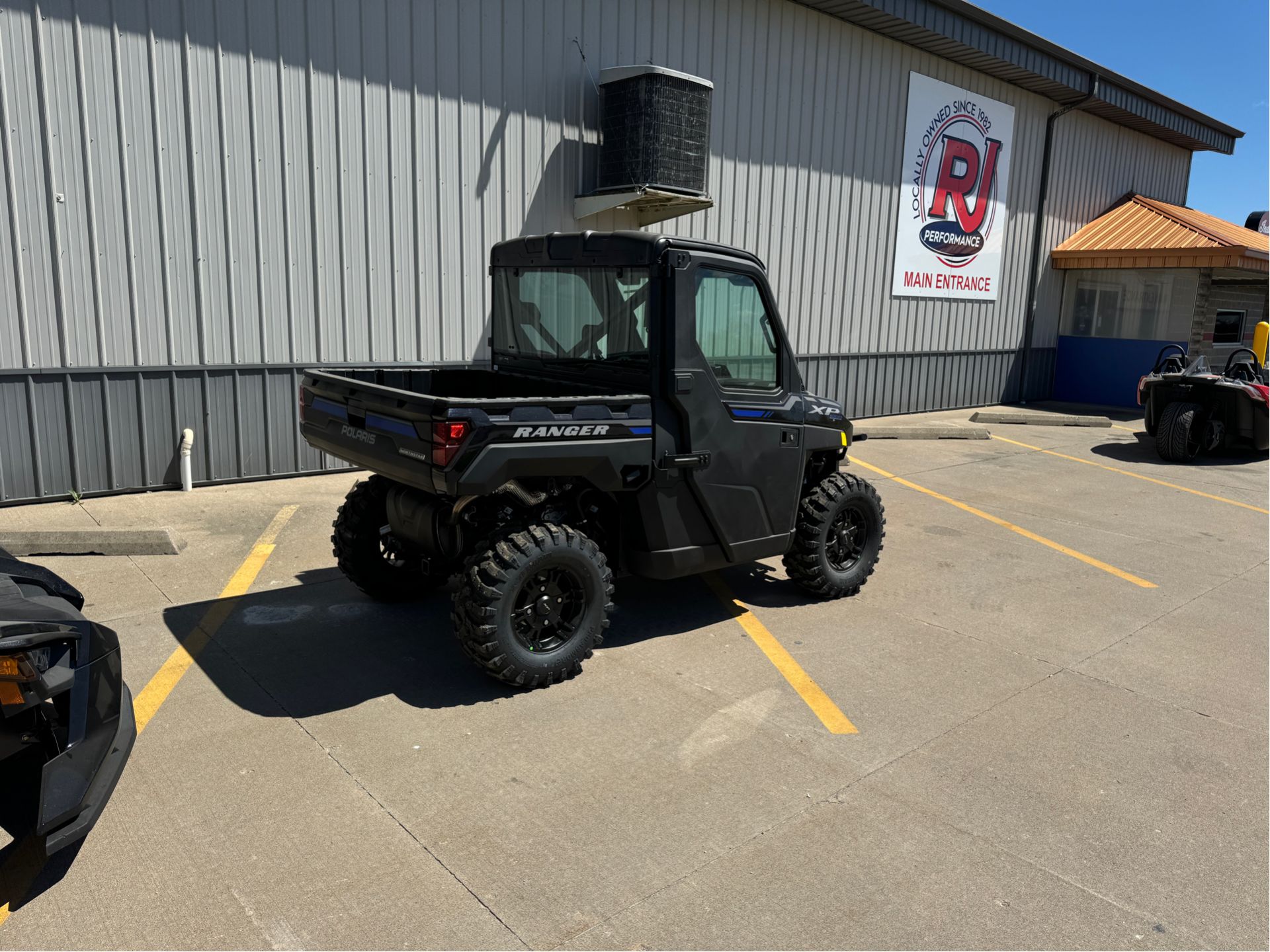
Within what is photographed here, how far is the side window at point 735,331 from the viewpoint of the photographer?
200 inches

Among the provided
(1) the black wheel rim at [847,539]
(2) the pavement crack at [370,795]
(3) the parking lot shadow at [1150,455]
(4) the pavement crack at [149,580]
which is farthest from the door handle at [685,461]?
(3) the parking lot shadow at [1150,455]

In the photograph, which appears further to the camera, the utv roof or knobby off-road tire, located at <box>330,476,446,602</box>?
knobby off-road tire, located at <box>330,476,446,602</box>

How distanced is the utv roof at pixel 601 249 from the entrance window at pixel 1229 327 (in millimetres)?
18121

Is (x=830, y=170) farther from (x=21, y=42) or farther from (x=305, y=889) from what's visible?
(x=305, y=889)

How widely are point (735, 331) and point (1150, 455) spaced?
34.1ft

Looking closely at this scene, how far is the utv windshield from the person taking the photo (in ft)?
16.6

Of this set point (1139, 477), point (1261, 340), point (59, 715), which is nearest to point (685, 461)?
point (59, 715)

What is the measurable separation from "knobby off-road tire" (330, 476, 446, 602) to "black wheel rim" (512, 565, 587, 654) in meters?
1.30

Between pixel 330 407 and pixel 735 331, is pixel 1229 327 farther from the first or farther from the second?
pixel 330 407

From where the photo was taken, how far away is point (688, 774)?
13.1ft

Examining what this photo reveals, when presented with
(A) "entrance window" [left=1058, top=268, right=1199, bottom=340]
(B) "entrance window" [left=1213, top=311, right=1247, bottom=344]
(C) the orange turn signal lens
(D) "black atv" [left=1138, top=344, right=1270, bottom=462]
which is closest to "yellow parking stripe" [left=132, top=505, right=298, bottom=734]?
(C) the orange turn signal lens

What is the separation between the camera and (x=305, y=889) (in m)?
3.13

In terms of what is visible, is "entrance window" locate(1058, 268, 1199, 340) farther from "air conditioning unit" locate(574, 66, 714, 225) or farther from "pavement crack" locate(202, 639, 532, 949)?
"pavement crack" locate(202, 639, 532, 949)

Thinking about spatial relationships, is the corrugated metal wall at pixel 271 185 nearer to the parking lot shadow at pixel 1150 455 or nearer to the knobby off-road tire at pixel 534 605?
the knobby off-road tire at pixel 534 605
